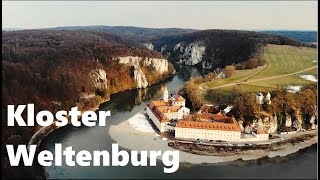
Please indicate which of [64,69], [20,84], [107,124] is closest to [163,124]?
[107,124]

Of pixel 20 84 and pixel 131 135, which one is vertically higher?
pixel 20 84

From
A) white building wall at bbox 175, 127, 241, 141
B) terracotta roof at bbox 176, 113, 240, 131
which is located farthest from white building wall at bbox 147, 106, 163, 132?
white building wall at bbox 175, 127, 241, 141

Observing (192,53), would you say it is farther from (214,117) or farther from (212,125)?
(212,125)

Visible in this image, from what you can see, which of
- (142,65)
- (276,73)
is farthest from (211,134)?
(142,65)

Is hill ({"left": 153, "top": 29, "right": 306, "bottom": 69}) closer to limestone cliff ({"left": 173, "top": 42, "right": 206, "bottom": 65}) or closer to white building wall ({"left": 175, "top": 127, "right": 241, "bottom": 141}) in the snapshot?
limestone cliff ({"left": 173, "top": 42, "right": 206, "bottom": 65})

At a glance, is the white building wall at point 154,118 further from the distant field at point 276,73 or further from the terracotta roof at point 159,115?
the distant field at point 276,73

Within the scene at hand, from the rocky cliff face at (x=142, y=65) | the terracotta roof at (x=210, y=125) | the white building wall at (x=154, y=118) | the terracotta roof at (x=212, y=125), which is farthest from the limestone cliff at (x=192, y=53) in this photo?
the terracotta roof at (x=210, y=125)

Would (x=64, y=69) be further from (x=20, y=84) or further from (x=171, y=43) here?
(x=171, y=43)
